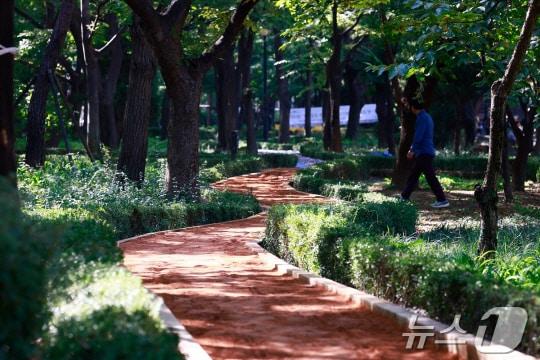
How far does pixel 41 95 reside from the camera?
67.6 ft

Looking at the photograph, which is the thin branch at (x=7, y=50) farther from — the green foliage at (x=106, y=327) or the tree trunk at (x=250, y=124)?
the tree trunk at (x=250, y=124)

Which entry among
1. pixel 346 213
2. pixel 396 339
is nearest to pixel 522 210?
pixel 346 213

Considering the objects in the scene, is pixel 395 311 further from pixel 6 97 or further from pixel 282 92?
pixel 282 92

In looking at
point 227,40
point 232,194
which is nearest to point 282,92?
point 232,194

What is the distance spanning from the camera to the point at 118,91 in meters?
42.1

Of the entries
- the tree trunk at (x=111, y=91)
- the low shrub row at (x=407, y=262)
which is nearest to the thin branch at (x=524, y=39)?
the low shrub row at (x=407, y=262)

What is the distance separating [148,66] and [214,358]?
39.1 feet

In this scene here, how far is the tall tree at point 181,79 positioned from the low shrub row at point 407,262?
15.0ft

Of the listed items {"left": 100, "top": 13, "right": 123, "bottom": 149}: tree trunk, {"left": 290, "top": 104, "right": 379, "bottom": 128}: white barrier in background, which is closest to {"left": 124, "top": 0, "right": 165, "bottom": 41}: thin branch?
{"left": 100, "top": 13, "right": 123, "bottom": 149}: tree trunk

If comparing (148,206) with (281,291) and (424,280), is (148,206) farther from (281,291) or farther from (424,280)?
(424,280)

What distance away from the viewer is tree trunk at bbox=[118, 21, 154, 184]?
56.2ft

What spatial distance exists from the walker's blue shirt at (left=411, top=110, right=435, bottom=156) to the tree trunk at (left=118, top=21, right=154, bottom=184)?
17.0 ft

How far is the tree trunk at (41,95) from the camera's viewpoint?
20.3 m

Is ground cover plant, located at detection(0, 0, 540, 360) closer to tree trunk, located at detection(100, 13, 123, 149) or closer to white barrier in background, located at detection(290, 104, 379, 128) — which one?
tree trunk, located at detection(100, 13, 123, 149)
